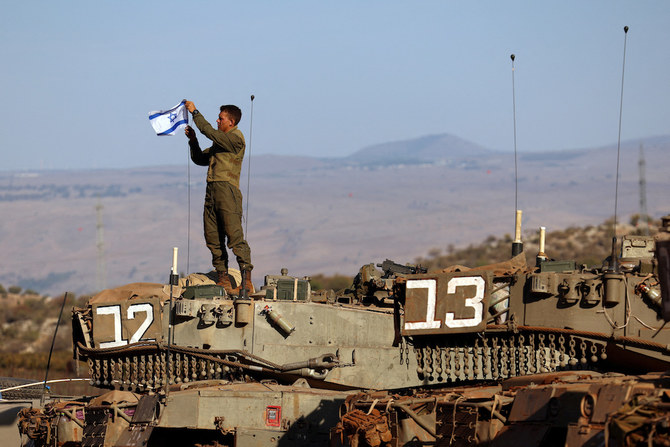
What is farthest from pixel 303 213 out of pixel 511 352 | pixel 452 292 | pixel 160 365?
pixel 511 352

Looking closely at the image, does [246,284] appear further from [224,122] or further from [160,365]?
[224,122]

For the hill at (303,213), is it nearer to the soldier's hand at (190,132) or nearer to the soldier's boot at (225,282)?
the soldier's hand at (190,132)

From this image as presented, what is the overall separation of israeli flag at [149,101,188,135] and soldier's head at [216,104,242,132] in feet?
4.09

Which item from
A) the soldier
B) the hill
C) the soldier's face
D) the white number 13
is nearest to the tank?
the white number 13

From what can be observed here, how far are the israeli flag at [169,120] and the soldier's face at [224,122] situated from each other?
123 cm

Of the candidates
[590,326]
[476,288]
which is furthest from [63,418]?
[590,326]

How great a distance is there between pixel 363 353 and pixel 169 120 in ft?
22.1

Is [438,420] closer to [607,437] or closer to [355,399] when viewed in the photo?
[355,399]

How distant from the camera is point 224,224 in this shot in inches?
979

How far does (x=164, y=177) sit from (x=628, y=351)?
147 m

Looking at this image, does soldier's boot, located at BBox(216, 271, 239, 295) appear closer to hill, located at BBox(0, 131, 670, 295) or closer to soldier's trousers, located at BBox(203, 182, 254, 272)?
soldier's trousers, located at BBox(203, 182, 254, 272)

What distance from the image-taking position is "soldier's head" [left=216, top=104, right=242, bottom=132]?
25203mm

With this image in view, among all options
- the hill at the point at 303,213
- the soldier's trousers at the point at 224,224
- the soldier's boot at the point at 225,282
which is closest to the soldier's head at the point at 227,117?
the soldier's trousers at the point at 224,224

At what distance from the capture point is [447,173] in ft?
547
